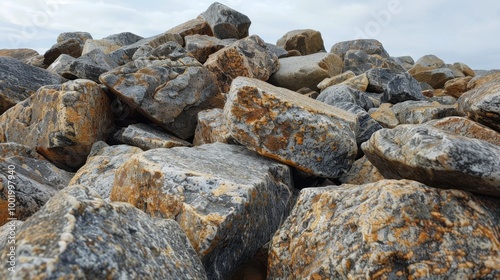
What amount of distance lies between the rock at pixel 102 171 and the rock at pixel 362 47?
595 inches

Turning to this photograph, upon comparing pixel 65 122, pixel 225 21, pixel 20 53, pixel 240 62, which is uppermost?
pixel 225 21

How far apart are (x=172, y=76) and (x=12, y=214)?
14.9 ft

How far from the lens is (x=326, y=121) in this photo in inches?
232

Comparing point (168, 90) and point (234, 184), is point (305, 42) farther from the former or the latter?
point (234, 184)

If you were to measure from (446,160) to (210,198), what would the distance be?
7.70ft

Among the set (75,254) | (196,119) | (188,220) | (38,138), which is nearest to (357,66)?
(196,119)

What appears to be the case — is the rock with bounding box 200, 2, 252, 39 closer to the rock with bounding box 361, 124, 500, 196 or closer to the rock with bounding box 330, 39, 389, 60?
the rock with bounding box 330, 39, 389, 60

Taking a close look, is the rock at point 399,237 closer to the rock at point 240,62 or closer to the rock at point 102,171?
the rock at point 102,171

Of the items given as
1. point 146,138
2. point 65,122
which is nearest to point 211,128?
point 146,138

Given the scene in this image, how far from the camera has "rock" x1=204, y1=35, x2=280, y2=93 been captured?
10656mm

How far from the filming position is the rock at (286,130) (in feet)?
19.1

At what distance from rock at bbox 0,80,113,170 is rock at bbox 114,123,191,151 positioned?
2.15 ft

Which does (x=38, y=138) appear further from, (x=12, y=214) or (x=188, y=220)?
(x=188, y=220)

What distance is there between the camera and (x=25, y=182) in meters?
5.96
